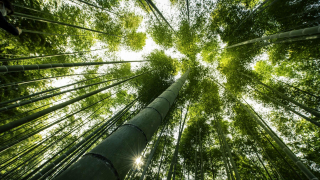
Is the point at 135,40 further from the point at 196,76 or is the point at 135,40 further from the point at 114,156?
the point at 114,156

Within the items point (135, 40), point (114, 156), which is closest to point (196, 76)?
point (135, 40)

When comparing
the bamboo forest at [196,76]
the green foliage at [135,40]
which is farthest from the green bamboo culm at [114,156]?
the green foliage at [135,40]

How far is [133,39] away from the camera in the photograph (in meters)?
7.06

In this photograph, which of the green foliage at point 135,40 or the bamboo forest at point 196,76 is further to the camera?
the green foliage at point 135,40

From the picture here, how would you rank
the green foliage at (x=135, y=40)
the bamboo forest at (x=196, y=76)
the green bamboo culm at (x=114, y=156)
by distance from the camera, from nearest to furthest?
the green bamboo culm at (x=114, y=156), the bamboo forest at (x=196, y=76), the green foliage at (x=135, y=40)

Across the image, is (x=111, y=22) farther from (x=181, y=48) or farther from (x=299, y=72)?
(x=299, y=72)

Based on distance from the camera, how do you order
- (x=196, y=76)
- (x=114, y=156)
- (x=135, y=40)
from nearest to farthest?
(x=114, y=156), (x=196, y=76), (x=135, y=40)

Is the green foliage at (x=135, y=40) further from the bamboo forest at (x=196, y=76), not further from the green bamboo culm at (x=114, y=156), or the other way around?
the green bamboo culm at (x=114, y=156)

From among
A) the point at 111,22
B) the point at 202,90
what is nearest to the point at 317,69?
the point at 202,90

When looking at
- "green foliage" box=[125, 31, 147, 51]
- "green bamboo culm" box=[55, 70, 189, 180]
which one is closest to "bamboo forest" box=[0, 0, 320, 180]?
"green foliage" box=[125, 31, 147, 51]

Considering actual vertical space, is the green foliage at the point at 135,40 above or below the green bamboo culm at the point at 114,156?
above

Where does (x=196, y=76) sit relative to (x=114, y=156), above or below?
above

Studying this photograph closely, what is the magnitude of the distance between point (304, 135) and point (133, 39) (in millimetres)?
8800

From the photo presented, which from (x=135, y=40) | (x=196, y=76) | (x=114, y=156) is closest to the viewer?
(x=114, y=156)
